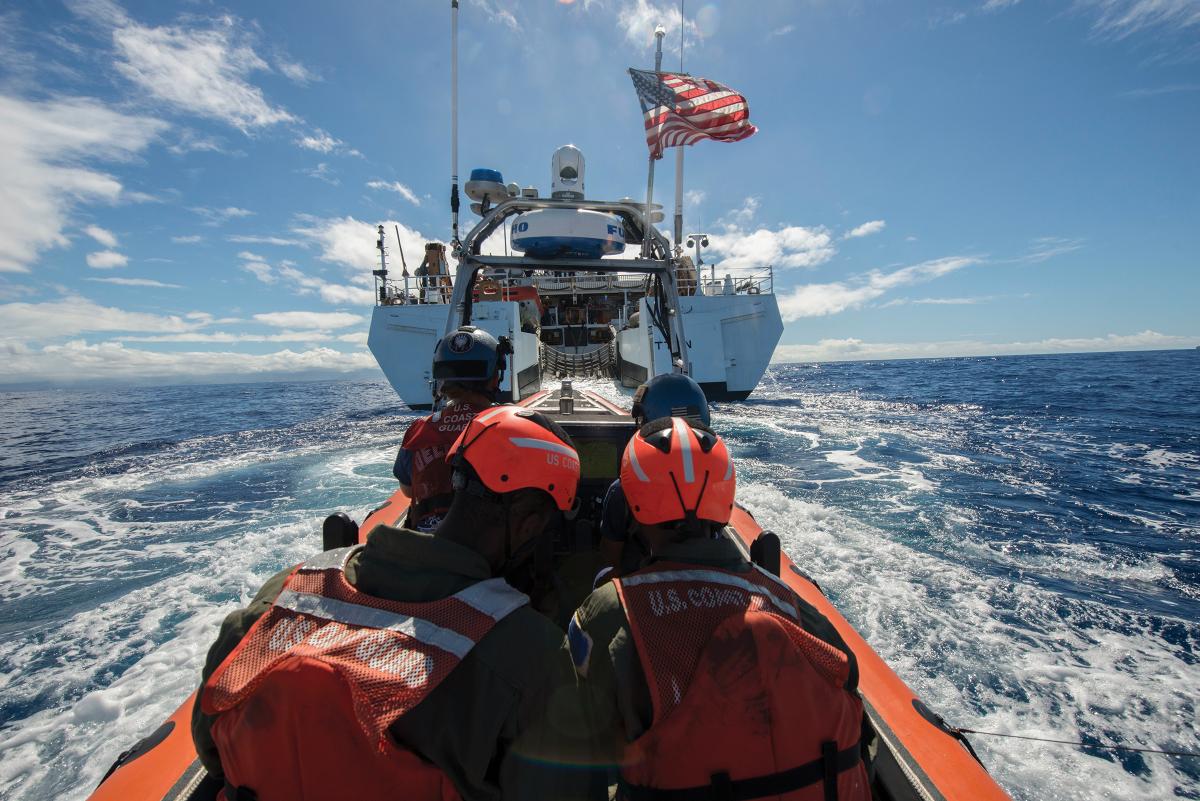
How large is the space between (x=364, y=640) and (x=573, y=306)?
100ft

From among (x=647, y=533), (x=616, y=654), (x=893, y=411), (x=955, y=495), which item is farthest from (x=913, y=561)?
(x=893, y=411)

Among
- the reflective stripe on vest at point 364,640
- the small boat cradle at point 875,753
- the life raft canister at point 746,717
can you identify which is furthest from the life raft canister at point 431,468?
the life raft canister at point 746,717

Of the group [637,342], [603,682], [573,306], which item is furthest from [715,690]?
[573,306]

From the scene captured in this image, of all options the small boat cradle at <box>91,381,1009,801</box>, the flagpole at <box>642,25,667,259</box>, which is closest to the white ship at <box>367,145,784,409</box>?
the flagpole at <box>642,25,667,259</box>

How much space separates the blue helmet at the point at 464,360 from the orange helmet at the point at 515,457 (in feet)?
5.12

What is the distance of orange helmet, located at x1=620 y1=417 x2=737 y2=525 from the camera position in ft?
5.02

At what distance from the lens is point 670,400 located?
343 centimetres

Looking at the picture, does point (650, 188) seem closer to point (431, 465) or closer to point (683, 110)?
point (683, 110)

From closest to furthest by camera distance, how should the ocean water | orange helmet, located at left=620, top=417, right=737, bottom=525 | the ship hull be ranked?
orange helmet, located at left=620, top=417, right=737, bottom=525 → the ocean water → the ship hull

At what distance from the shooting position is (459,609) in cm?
117

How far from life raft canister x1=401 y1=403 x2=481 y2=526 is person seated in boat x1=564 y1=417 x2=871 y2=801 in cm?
169

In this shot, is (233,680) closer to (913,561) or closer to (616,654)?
(616,654)

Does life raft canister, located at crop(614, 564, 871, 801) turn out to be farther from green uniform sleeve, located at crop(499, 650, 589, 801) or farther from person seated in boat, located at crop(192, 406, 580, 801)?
person seated in boat, located at crop(192, 406, 580, 801)

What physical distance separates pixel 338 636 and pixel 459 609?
245mm
